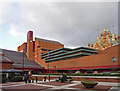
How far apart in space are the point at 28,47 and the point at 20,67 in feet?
76.0

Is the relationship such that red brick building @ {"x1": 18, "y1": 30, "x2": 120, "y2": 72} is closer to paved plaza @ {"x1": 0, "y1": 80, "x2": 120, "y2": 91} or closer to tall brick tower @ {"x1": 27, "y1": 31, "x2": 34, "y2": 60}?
tall brick tower @ {"x1": 27, "y1": 31, "x2": 34, "y2": 60}

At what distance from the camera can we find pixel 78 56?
63312 millimetres

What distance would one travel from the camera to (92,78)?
2305 cm

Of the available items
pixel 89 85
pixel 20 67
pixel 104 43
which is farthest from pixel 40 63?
pixel 89 85

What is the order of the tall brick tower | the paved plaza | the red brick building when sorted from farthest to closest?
1. the tall brick tower
2. the red brick building
3. the paved plaza

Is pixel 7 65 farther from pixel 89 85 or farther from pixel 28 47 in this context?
pixel 89 85

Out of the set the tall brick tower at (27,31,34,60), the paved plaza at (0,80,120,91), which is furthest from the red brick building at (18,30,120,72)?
the paved plaza at (0,80,120,91)

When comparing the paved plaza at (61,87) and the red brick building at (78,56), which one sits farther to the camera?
the red brick building at (78,56)

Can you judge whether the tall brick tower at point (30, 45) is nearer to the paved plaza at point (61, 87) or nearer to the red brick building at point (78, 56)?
the red brick building at point (78, 56)

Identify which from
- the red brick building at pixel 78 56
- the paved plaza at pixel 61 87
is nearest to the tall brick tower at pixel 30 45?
the red brick building at pixel 78 56

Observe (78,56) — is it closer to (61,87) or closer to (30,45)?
(30,45)

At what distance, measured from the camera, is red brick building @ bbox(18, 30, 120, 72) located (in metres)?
42.6

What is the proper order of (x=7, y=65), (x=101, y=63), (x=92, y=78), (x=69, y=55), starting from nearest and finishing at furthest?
1. (x=92, y=78)
2. (x=101, y=63)
3. (x=7, y=65)
4. (x=69, y=55)

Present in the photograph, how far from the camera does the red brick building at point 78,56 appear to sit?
42.6 meters
